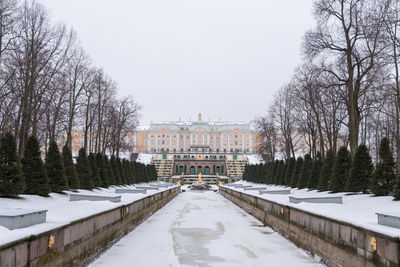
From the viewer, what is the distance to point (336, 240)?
Answer: 870cm

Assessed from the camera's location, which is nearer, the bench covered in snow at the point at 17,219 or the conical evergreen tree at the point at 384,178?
Answer: the bench covered in snow at the point at 17,219

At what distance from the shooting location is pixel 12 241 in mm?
5824

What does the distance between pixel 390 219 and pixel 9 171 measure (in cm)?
1351

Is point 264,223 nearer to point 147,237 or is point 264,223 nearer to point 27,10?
point 147,237

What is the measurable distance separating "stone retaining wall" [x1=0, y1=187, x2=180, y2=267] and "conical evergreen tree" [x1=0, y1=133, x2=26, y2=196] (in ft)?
15.2

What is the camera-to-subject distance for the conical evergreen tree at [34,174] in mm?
18250

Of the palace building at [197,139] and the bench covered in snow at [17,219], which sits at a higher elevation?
the palace building at [197,139]

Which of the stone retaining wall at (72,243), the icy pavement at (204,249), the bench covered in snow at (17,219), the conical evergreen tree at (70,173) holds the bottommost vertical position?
the icy pavement at (204,249)

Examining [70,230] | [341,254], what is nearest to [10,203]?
[70,230]

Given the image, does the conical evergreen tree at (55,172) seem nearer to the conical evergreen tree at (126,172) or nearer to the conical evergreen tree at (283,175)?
the conical evergreen tree at (126,172)

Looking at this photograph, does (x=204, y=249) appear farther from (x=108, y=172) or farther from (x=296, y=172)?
(x=296, y=172)

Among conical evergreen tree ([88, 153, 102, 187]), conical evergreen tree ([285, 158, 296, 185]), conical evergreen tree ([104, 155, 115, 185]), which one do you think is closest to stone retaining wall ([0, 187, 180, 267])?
conical evergreen tree ([88, 153, 102, 187])

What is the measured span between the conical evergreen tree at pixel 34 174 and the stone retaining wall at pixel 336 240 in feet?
33.4

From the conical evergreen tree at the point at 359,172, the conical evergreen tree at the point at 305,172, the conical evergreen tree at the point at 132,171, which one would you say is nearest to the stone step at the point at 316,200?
the conical evergreen tree at the point at 359,172
